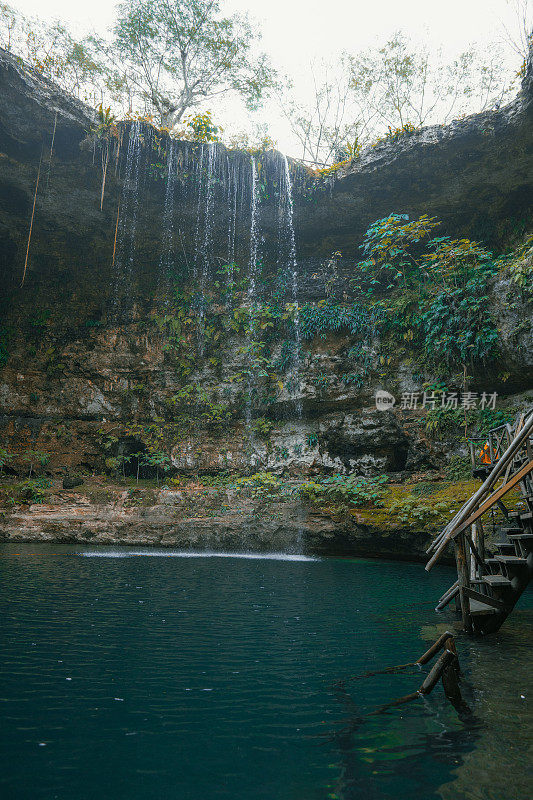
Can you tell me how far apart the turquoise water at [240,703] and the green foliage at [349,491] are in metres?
5.85

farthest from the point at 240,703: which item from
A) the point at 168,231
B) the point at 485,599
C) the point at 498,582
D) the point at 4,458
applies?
the point at 168,231

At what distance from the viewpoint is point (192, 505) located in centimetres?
1377

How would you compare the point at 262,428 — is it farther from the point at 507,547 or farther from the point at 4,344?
the point at 507,547

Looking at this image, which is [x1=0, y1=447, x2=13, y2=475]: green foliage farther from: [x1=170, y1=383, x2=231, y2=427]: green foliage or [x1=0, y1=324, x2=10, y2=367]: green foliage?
[x1=170, y1=383, x2=231, y2=427]: green foliage

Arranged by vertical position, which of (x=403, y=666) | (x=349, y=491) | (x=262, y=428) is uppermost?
(x=262, y=428)

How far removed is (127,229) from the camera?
17.7 meters

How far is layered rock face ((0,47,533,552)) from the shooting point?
48.8 feet

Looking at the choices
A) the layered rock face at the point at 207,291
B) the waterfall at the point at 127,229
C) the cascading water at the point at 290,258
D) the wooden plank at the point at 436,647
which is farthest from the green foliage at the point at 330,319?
the wooden plank at the point at 436,647

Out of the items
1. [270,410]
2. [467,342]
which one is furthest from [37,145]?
[467,342]

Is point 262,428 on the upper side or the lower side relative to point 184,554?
upper

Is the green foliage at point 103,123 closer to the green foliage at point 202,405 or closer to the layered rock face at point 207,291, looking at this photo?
the layered rock face at point 207,291

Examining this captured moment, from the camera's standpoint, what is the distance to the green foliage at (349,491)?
485 inches

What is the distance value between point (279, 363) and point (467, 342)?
271 inches

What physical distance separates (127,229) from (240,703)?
18.2 meters
